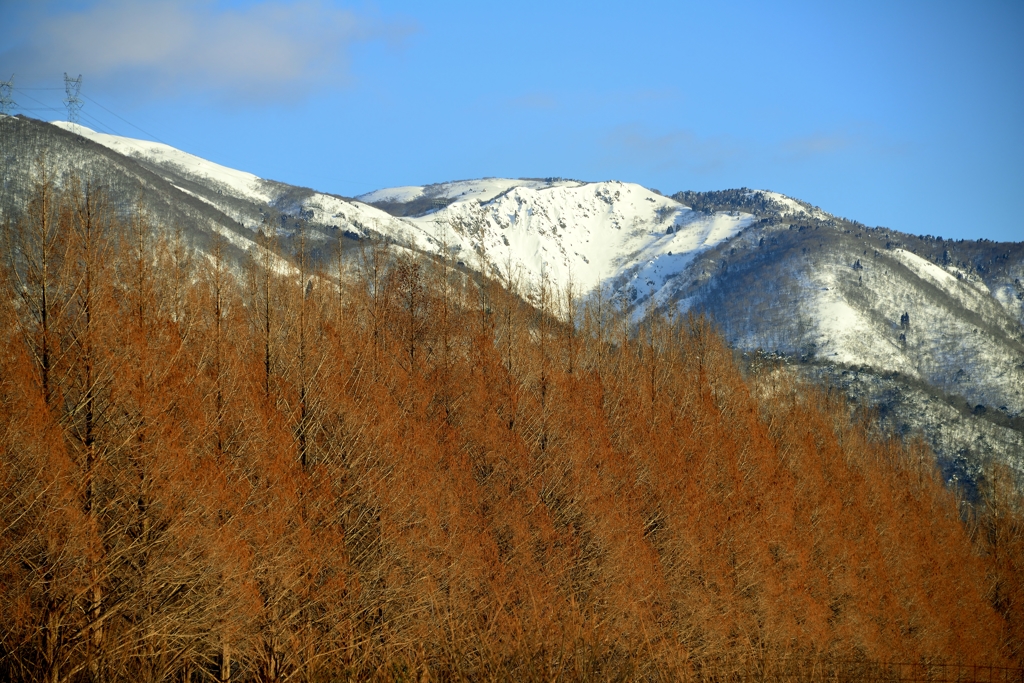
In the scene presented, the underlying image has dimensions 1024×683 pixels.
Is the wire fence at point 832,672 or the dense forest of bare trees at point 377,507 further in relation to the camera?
the wire fence at point 832,672

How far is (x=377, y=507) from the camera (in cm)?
2788

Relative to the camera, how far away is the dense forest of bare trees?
2022cm

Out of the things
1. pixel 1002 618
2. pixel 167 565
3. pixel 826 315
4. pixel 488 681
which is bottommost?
pixel 1002 618

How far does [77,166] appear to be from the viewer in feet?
330

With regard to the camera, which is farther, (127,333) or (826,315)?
(826,315)

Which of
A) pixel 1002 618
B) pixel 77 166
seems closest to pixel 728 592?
pixel 1002 618

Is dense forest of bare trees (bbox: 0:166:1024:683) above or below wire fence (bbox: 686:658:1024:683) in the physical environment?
above

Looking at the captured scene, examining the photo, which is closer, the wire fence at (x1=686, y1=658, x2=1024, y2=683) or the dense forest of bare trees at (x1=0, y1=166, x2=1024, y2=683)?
the dense forest of bare trees at (x1=0, y1=166, x2=1024, y2=683)

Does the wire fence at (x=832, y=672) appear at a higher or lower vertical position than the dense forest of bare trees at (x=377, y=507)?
lower

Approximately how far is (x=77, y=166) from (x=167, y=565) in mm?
92276

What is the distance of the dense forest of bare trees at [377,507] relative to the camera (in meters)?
20.2

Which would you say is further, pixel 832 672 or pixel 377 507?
pixel 832 672

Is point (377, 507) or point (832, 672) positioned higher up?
point (377, 507)

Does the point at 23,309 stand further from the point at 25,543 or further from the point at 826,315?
the point at 826,315
